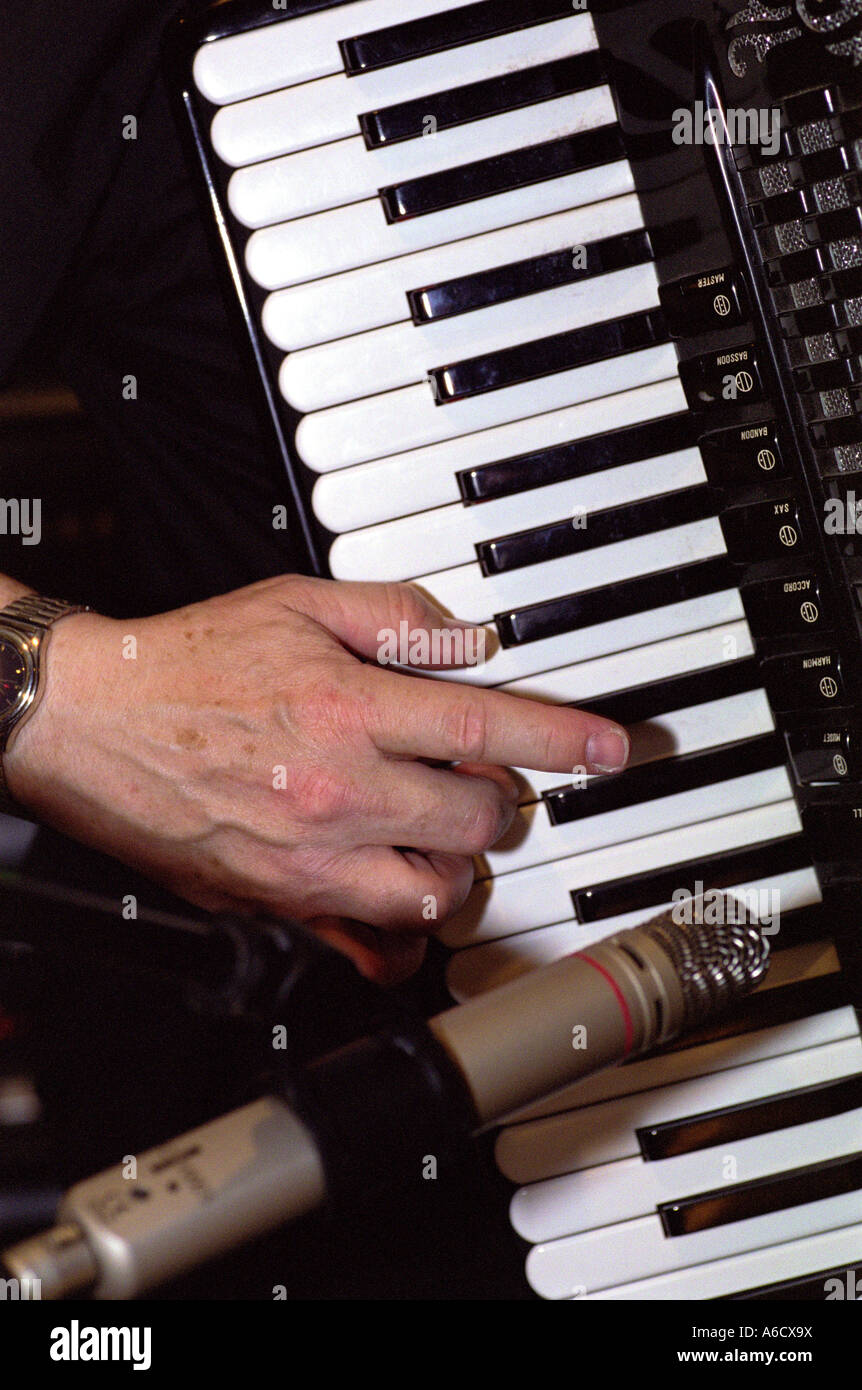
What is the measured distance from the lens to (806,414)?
0.73 m

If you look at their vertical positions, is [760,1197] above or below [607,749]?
below

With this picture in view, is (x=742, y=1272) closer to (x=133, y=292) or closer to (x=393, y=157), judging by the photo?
(x=393, y=157)

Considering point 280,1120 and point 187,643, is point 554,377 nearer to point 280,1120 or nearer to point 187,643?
point 187,643

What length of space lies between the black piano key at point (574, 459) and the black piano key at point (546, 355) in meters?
0.05

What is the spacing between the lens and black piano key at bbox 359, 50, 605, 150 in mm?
748

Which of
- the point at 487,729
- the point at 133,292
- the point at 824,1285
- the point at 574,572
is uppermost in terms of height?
the point at 133,292

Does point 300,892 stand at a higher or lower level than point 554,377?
lower

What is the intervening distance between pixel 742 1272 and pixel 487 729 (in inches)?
18.9

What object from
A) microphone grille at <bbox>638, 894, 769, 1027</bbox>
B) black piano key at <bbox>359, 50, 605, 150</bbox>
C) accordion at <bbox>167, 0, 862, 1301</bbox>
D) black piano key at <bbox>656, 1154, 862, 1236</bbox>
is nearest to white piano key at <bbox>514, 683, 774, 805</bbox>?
accordion at <bbox>167, 0, 862, 1301</bbox>

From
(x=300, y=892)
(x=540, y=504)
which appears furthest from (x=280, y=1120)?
(x=540, y=504)

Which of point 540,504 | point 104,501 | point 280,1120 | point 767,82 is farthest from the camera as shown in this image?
point 104,501

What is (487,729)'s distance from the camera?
0.74 m

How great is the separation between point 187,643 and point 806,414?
478 mm

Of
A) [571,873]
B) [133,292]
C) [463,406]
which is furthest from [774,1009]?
[133,292]
